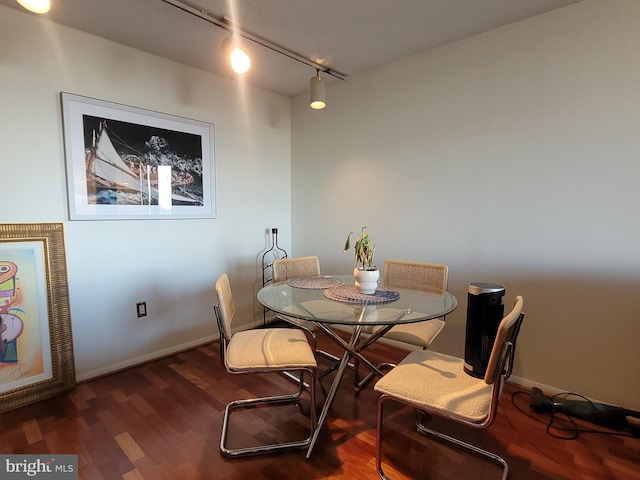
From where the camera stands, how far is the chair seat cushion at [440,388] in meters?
1.32

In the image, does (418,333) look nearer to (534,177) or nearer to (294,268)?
(294,268)

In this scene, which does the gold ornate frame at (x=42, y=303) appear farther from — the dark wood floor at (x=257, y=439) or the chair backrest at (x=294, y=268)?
the chair backrest at (x=294, y=268)

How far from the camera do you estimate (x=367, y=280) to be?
1.98 meters

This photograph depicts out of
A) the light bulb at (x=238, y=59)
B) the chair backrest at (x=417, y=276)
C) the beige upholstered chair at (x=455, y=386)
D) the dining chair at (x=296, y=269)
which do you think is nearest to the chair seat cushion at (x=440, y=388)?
the beige upholstered chair at (x=455, y=386)

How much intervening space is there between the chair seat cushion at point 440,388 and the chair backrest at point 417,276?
69 cm

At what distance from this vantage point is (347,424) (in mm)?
1920

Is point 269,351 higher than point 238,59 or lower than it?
lower

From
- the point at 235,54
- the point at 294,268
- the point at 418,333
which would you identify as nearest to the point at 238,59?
the point at 235,54

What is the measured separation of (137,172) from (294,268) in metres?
1.44

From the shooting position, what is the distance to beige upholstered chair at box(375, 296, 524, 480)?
126cm

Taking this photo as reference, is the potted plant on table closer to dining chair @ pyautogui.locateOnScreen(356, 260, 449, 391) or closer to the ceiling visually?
dining chair @ pyautogui.locateOnScreen(356, 260, 449, 391)

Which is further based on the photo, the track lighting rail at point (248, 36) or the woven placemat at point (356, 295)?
the track lighting rail at point (248, 36)

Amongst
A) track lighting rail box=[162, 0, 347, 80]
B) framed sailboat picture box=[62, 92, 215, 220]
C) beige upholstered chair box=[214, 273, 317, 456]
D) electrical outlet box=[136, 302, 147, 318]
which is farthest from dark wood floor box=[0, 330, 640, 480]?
track lighting rail box=[162, 0, 347, 80]

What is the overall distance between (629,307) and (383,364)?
1.55m
